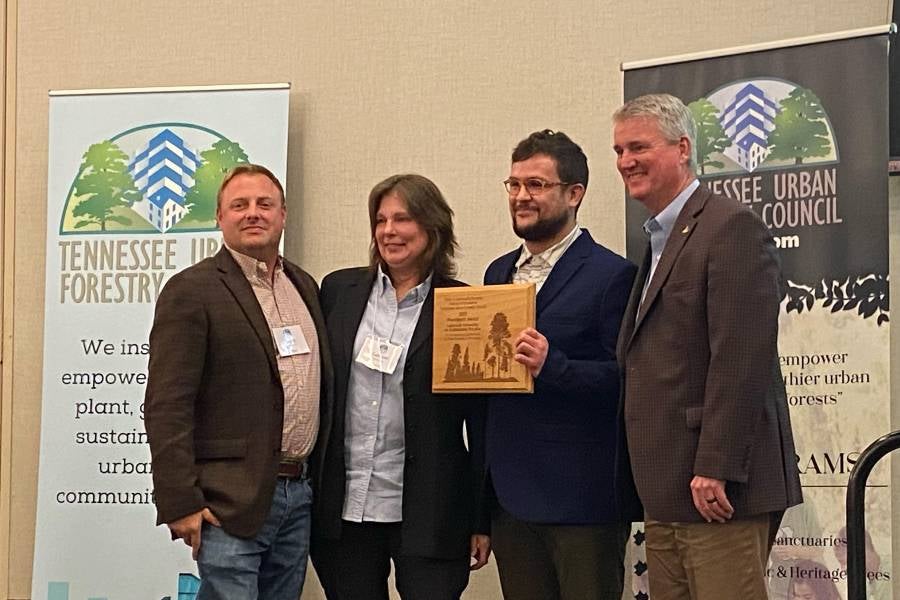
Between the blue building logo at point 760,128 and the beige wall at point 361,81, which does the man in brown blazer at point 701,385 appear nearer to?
the blue building logo at point 760,128

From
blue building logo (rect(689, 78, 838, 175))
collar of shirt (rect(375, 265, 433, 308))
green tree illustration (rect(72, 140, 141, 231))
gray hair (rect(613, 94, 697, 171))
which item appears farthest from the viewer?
green tree illustration (rect(72, 140, 141, 231))

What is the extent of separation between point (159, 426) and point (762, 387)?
143 cm

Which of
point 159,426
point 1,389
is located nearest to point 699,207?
point 159,426

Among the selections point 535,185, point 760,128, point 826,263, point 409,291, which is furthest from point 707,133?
point 409,291

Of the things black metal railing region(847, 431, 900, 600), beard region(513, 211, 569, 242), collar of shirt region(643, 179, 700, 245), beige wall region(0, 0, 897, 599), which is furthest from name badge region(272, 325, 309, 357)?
black metal railing region(847, 431, 900, 600)

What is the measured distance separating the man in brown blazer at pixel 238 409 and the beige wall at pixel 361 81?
1.54 metres

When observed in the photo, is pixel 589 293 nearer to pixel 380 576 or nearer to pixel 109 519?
pixel 380 576

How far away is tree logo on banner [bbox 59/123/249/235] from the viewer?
4383 mm

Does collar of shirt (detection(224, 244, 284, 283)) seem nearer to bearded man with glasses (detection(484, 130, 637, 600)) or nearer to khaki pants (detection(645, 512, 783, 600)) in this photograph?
bearded man with glasses (detection(484, 130, 637, 600))

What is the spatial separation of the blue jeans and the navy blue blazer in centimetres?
52

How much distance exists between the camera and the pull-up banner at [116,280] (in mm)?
4344

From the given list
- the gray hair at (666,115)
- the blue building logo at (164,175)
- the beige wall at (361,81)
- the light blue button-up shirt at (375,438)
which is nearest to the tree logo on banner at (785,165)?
the beige wall at (361,81)

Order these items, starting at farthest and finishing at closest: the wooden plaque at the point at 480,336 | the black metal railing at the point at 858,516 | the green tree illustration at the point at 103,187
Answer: the green tree illustration at the point at 103,187, the wooden plaque at the point at 480,336, the black metal railing at the point at 858,516

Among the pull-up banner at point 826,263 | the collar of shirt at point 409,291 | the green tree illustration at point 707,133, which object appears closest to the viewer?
the collar of shirt at point 409,291
